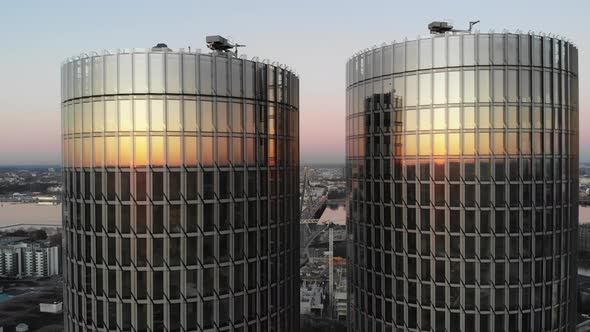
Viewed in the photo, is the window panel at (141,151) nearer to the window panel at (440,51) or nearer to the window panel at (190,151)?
the window panel at (190,151)

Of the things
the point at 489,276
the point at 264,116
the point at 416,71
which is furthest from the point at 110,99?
the point at 489,276

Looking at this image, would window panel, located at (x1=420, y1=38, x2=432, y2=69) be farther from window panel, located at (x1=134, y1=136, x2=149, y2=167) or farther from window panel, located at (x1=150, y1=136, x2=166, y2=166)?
window panel, located at (x1=134, y1=136, x2=149, y2=167)

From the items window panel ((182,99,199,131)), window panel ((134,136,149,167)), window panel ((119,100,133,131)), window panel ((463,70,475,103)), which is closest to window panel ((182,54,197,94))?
window panel ((182,99,199,131))

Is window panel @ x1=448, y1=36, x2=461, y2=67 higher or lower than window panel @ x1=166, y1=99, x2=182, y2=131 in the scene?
higher

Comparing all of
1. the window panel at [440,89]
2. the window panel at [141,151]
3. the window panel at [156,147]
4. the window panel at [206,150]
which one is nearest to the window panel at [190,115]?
the window panel at [206,150]

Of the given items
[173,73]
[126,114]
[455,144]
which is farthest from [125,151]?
[455,144]

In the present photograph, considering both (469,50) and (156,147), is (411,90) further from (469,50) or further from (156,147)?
(156,147)
